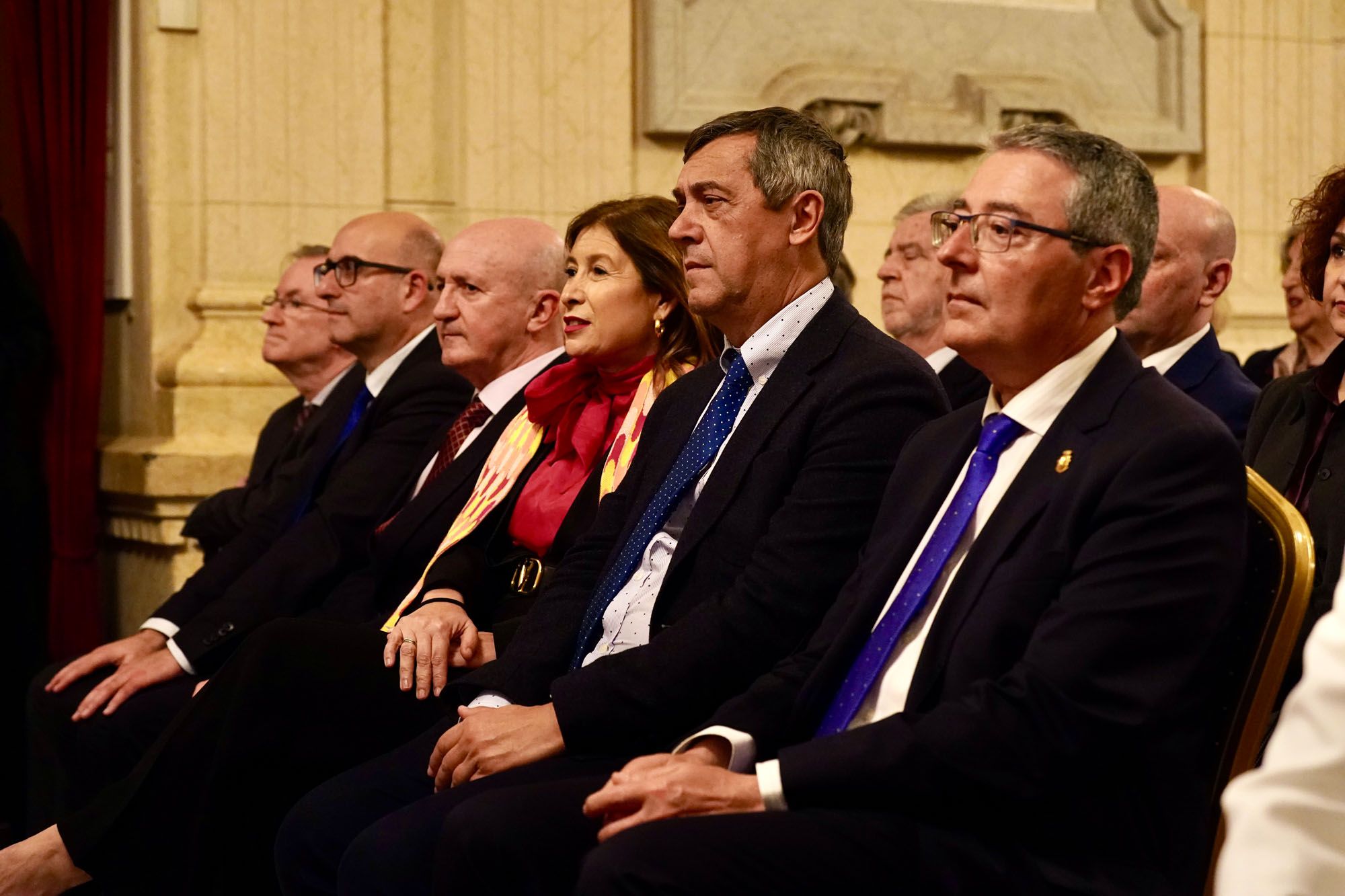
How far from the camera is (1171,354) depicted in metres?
3.57

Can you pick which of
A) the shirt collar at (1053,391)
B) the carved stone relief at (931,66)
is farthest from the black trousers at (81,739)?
the carved stone relief at (931,66)

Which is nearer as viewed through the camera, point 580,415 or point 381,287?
point 580,415

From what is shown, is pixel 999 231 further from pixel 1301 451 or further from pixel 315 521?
pixel 315 521

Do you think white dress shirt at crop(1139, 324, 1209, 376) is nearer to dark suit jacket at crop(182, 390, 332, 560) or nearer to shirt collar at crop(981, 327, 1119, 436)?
shirt collar at crop(981, 327, 1119, 436)

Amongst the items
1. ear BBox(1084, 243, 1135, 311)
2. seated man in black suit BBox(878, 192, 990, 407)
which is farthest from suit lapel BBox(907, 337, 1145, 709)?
seated man in black suit BBox(878, 192, 990, 407)

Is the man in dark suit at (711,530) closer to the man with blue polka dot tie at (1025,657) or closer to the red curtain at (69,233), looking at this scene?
the man with blue polka dot tie at (1025,657)

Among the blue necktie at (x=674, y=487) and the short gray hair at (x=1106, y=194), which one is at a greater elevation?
the short gray hair at (x=1106, y=194)

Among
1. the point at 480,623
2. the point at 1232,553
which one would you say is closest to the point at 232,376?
the point at 480,623

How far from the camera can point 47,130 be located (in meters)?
5.31

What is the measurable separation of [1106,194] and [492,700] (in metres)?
1.28

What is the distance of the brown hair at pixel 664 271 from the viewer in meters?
3.21

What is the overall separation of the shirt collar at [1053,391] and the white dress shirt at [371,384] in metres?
2.28

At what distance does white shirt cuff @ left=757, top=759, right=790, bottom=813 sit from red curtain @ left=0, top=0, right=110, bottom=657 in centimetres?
388

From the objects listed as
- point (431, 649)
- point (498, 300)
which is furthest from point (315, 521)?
point (431, 649)
